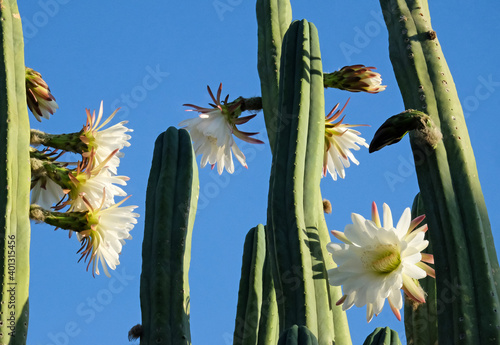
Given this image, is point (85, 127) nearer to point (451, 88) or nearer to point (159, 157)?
point (159, 157)

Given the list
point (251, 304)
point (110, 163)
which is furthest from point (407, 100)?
point (110, 163)

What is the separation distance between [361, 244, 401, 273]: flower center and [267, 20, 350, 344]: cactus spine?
0.14 meters

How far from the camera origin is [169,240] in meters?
2.49

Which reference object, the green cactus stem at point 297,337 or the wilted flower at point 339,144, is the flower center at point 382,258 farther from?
the wilted flower at point 339,144

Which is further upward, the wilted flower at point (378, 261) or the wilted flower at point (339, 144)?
the wilted flower at point (339, 144)

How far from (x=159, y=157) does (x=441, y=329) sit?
1112mm

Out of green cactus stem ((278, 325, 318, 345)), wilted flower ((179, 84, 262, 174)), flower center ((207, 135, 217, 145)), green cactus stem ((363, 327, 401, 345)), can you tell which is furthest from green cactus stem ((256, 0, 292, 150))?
green cactus stem ((278, 325, 318, 345))

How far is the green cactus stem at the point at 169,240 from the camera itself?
7.80 feet

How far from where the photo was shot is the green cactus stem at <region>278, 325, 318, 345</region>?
5.74 feet

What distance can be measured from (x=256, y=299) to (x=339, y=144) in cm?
64

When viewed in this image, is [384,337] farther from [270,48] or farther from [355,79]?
[270,48]

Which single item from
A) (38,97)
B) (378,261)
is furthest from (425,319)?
(38,97)

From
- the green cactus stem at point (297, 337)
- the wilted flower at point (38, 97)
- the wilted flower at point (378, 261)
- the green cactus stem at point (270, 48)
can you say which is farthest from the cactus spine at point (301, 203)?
the wilted flower at point (38, 97)

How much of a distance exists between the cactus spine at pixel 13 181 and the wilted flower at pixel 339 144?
103 centimetres
